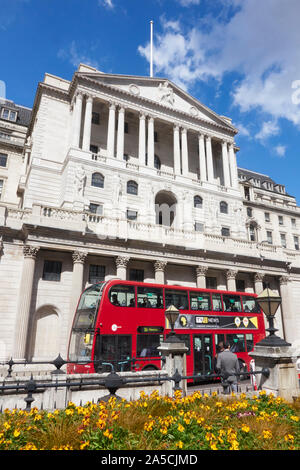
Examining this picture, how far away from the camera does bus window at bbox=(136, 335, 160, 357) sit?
15445 mm

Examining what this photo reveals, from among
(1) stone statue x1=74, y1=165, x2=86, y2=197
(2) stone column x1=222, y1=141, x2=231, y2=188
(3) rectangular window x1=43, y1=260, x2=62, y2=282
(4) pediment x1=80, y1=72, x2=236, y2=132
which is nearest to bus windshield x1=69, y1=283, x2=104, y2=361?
(3) rectangular window x1=43, y1=260, x2=62, y2=282

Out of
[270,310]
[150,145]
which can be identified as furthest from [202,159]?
[270,310]

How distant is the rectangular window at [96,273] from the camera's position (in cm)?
2523

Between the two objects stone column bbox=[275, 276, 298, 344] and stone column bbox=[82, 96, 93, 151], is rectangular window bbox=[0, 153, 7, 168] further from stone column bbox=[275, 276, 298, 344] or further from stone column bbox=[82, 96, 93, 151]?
stone column bbox=[275, 276, 298, 344]

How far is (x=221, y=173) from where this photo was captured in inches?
1646

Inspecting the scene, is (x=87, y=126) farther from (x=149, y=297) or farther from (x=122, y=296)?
(x=122, y=296)

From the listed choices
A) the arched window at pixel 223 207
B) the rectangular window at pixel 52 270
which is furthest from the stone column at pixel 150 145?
the rectangular window at pixel 52 270

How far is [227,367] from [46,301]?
15852 millimetres

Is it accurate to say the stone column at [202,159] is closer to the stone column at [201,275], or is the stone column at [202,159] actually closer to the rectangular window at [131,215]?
the rectangular window at [131,215]

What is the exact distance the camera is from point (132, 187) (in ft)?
107

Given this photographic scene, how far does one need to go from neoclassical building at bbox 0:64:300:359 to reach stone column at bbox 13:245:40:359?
69 mm

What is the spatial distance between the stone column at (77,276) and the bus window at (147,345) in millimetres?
7988
